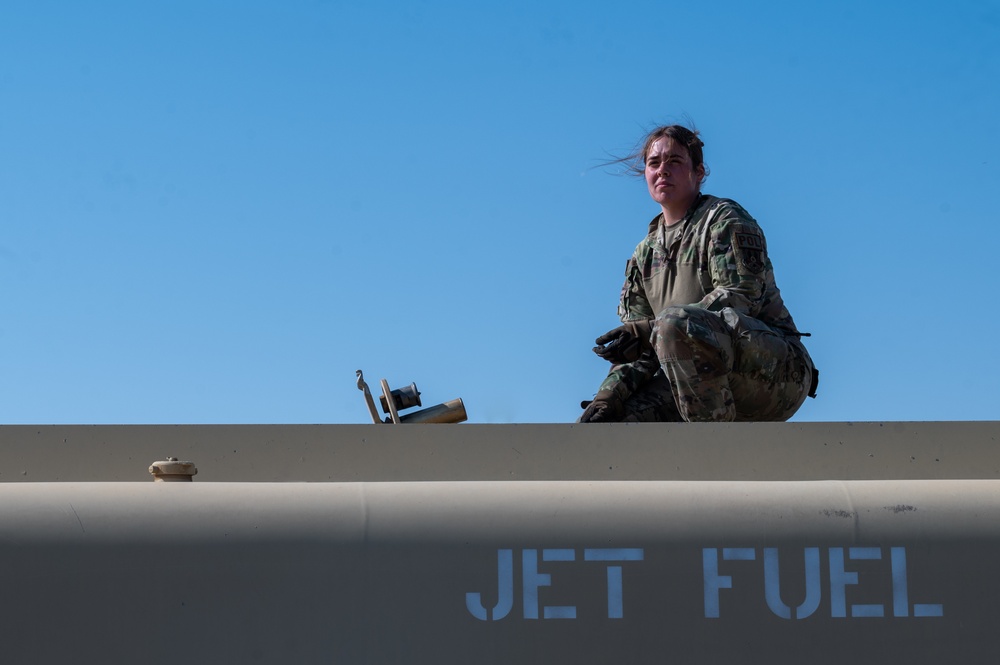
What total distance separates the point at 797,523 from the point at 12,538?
1.62m

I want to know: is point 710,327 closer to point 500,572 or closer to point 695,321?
point 695,321

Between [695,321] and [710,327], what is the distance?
6 centimetres

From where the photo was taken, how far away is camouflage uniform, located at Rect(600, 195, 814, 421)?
3412mm

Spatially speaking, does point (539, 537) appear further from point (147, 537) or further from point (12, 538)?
point (12, 538)

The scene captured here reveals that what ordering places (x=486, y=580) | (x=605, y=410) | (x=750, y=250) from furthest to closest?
1. (x=605, y=410)
2. (x=750, y=250)
3. (x=486, y=580)

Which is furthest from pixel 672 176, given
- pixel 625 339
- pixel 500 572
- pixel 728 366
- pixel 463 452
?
pixel 500 572

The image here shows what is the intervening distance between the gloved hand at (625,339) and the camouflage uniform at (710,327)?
63mm

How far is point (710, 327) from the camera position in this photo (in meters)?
3.41

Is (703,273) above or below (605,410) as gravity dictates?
above

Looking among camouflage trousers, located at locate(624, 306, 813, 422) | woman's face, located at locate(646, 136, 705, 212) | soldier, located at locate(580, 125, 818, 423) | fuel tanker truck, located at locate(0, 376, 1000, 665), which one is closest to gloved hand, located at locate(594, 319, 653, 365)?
soldier, located at locate(580, 125, 818, 423)

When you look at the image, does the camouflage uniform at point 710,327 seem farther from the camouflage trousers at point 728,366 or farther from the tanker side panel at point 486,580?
the tanker side panel at point 486,580

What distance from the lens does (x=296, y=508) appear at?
275cm

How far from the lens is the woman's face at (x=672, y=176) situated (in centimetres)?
386

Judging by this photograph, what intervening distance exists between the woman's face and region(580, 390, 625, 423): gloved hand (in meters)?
0.59
